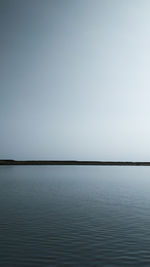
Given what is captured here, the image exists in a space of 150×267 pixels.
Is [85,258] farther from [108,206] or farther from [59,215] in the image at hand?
[108,206]

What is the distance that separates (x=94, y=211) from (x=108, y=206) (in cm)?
532

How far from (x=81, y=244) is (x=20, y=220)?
1068 centimetres

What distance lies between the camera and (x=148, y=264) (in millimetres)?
17094

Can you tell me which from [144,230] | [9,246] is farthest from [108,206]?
[9,246]

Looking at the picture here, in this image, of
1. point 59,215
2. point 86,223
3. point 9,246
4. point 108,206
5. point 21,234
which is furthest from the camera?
point 108,206

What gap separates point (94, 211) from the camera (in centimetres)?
3669

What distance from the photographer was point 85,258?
17953mm

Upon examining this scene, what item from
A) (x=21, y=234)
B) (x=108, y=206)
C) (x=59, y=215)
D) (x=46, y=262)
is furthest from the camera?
(x=108, y=206)

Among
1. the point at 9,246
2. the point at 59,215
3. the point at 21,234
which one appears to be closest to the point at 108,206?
the point at 59,215

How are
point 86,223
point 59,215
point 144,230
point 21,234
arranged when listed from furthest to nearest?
point 59,215 < point 86,223 < point 144,230 < point 21,234

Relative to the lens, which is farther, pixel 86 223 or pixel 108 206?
pixel 108 206

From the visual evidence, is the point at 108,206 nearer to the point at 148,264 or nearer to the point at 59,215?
the point at 59,215

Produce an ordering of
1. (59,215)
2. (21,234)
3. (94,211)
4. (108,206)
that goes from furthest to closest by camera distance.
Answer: (108,206), (94,211), (59,215), (21,234)

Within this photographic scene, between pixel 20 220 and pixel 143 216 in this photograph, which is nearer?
pixel 20 220
